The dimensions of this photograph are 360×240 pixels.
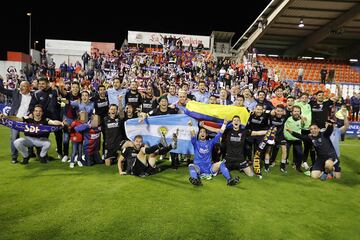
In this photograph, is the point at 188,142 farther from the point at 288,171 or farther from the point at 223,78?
the point at 223,78

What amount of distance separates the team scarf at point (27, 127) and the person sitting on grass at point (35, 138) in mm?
49

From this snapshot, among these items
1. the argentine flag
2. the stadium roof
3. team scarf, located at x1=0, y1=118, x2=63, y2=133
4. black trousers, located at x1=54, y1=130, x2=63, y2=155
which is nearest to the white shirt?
team scarf, located at x1=0, y1=118, x2=63, y2=133

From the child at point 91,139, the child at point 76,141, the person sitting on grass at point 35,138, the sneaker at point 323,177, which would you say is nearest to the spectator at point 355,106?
the sneaker at point 323,177

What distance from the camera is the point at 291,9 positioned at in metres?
23.8

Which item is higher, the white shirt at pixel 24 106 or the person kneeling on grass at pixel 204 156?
the white shirt at pixel 24 106

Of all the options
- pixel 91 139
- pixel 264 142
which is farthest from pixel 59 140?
pixel 264 142

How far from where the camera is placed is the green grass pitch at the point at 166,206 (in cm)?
415

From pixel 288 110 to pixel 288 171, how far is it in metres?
1.65

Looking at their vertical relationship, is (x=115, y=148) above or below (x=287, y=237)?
above

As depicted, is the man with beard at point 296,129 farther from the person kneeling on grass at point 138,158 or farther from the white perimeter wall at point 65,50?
the white perimeter wall at point 65,50

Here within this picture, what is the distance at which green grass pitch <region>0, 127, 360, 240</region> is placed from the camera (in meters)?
4.15

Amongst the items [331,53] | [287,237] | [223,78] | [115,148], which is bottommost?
[287,237]

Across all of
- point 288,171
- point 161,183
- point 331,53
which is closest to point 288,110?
point 288,171

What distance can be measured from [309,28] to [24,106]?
26971mm
